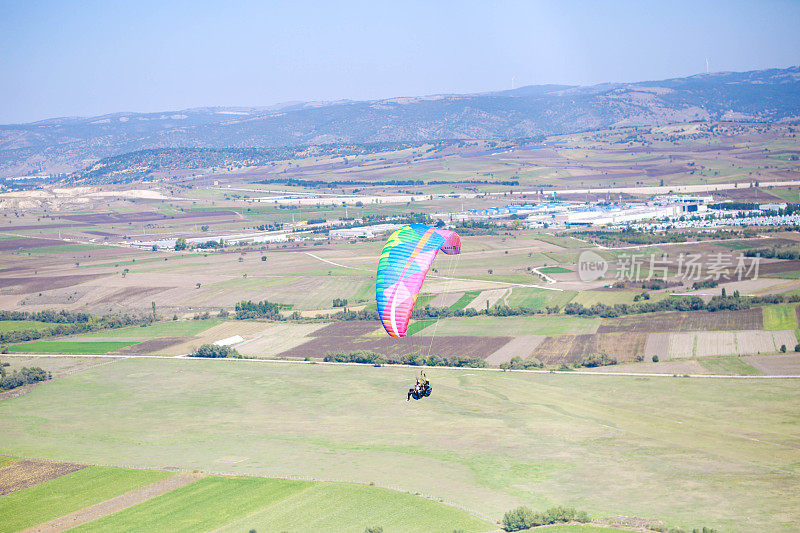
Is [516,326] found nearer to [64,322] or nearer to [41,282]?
[64,322]

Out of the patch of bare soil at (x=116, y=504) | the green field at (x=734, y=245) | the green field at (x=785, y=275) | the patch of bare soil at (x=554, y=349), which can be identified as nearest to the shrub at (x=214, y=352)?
the patch of bare soil at (x=554, y=349)

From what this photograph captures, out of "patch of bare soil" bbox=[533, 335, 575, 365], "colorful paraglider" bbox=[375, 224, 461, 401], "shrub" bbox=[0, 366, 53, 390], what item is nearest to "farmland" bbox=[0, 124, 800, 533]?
"patch of bare soil" bbox=[533, 335, 575, 365]

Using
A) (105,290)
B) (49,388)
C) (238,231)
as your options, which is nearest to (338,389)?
(49,388)

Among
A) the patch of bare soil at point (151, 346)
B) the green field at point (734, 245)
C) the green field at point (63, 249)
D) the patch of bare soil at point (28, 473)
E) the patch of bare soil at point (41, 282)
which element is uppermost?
the green field at point (63, 249)

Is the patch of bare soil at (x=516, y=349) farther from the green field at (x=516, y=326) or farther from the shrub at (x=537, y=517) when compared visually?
the shrub at (x=537, y=517)

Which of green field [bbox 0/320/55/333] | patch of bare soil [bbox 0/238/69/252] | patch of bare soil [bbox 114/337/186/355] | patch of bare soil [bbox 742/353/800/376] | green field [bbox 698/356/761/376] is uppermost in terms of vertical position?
patch of bare soil [bbox 0/238/69/252]

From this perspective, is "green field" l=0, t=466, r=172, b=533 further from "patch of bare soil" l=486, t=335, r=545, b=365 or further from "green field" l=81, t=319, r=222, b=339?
"green field" l=81, t=319, r=222, b=339
